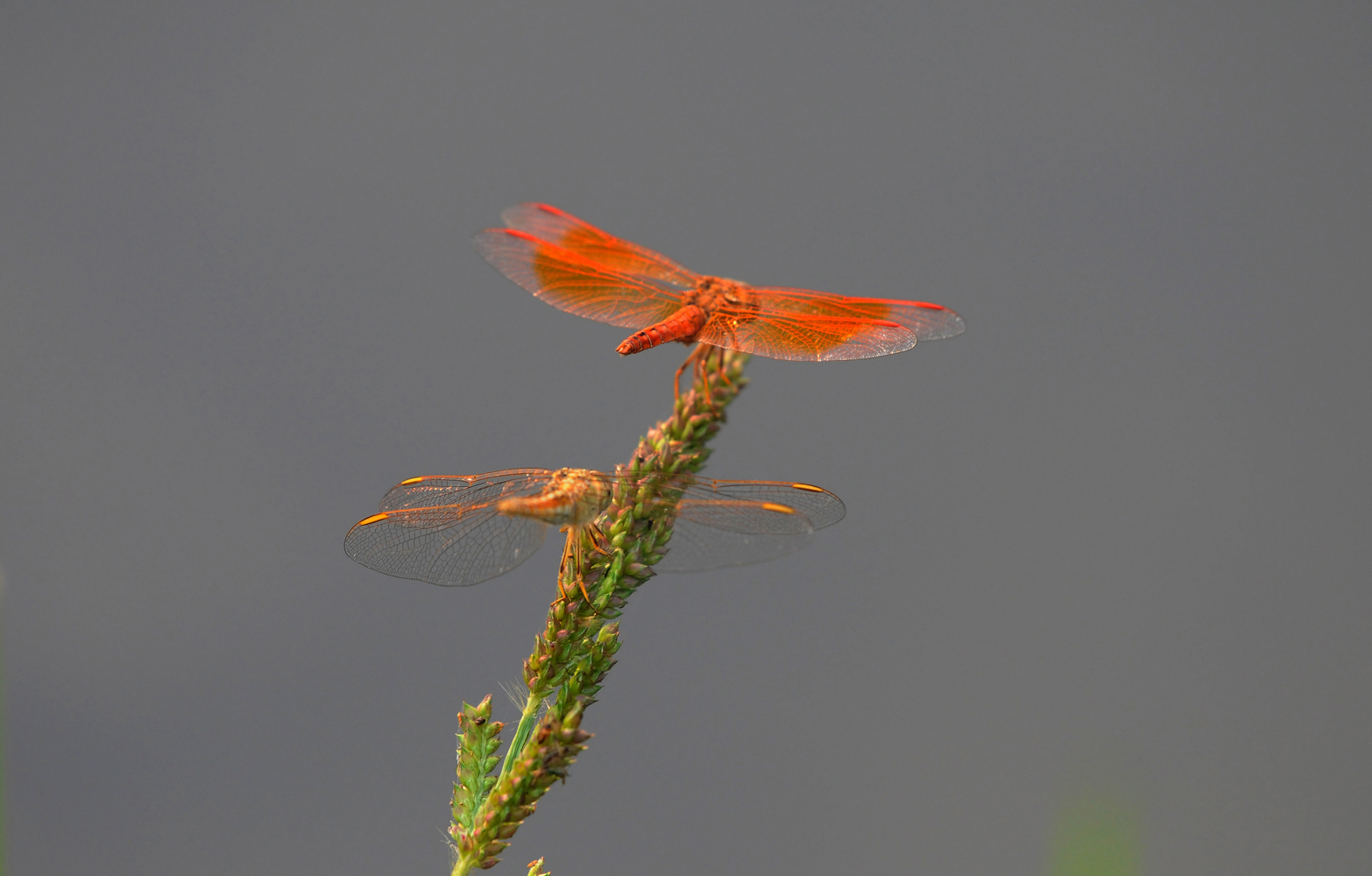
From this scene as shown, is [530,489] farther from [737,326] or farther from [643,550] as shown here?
[737,326]

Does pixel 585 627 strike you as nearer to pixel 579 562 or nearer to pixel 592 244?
pixel 579 562

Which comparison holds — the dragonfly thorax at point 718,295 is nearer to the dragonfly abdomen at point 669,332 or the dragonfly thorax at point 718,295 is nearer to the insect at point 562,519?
the dragonfly abdomen at point 669,332

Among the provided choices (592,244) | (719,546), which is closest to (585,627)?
(719,546)

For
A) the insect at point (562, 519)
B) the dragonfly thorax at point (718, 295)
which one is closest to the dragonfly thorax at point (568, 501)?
the insect at point (562, 519)

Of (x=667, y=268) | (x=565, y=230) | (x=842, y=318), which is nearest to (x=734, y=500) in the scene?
(x=842, y=318)

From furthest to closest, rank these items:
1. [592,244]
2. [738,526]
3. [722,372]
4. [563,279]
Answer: [592,244]
[563,279]
[722,372]
[738,526]

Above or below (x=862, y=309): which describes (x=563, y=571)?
below

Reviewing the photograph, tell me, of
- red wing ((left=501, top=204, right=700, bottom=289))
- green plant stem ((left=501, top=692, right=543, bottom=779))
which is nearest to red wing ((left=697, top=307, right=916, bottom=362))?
red wing ((left=501, top=204, right=700, bottom=289))
